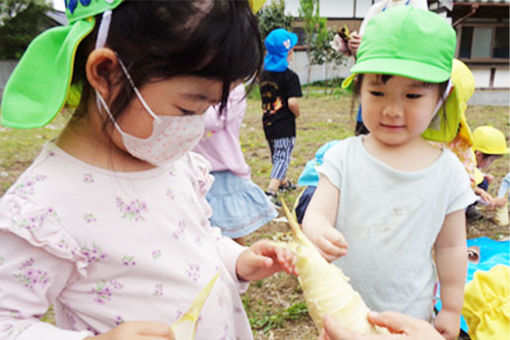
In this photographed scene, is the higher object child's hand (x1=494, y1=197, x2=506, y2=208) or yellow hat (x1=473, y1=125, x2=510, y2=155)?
yellow hat (x1=473, y1=125, x2=510, y2=155)

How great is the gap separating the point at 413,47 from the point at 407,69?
11cm

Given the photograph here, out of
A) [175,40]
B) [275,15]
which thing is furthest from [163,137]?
[275,15]

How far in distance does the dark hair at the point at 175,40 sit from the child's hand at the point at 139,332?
0.52 m

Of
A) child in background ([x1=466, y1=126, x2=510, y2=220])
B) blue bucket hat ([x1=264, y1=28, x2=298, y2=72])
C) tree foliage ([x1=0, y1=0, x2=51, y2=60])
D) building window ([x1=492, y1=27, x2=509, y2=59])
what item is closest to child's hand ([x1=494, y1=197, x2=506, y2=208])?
child in background ([x1=466, y1=126, x2=510, y2=220])

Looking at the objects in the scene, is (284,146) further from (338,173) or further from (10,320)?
(10,320)

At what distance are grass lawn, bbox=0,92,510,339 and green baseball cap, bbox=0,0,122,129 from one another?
16 cm

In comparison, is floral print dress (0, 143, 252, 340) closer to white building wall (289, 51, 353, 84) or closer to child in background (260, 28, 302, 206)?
child in background (260, 28, 302, 206)

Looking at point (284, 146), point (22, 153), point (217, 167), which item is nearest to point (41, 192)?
point (217, 167)

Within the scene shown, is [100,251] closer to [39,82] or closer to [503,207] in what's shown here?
[39,82]

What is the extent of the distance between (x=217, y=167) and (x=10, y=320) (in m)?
1.93

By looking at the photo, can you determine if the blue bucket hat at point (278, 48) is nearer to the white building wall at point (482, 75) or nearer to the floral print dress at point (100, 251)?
the floral print dress at point (100, 251)

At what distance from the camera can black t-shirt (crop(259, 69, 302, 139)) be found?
479 centimetres

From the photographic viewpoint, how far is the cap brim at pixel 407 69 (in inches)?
51.5

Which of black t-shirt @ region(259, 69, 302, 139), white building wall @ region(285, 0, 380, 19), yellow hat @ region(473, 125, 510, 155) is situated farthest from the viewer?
white building wall @ region(285, 0, 380, 19)
